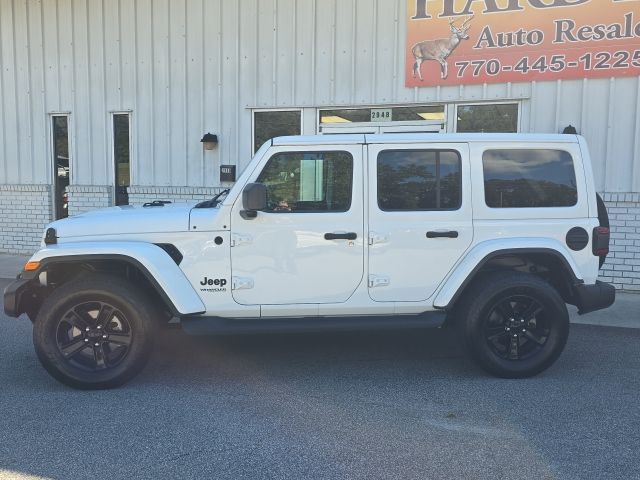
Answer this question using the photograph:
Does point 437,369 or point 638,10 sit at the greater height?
point 638,10

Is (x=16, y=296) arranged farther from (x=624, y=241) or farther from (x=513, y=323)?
(x=624, y=241)

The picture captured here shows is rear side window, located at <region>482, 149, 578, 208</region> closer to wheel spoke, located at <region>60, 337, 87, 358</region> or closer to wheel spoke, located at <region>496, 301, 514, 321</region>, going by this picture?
wheel spoke, located at <region>496, 301, 514, 321</region>

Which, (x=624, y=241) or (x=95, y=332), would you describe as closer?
(x=95, y=332)

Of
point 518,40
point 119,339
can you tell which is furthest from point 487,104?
point 119,339

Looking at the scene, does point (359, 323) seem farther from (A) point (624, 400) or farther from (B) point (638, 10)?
(B) point (638, 10)

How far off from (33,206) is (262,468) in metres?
9.88

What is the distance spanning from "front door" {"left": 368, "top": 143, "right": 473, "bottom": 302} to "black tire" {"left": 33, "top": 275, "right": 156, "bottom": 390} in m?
1.87

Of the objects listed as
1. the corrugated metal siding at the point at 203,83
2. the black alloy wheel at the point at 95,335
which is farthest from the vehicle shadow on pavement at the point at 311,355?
the corrugated metal siding at the point at 203,83

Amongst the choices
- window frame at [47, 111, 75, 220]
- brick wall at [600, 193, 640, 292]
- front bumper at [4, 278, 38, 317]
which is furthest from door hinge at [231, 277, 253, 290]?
window frame at [47, 111, 75, 220]

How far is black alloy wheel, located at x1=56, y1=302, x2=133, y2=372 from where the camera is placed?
170 inches

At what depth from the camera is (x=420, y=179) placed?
4.53 meters

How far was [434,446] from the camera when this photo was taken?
3.42 meters

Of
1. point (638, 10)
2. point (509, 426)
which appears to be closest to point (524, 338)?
point (509, 426)

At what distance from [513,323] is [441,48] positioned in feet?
17.9
